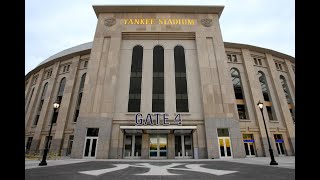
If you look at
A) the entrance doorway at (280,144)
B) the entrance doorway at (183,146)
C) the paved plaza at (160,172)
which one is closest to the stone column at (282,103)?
the entrance doorway at (280,144)

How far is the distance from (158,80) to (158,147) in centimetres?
943

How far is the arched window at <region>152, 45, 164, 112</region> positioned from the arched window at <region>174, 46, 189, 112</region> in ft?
7.11

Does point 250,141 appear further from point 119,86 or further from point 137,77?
point 119,86

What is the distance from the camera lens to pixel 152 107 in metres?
23.8

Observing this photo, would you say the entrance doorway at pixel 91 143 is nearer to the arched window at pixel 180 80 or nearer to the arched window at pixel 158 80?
the arched window at pixel 158 80

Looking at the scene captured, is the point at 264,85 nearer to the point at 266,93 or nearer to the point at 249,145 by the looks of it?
the point at 266,93

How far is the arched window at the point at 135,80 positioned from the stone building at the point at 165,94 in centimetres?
14

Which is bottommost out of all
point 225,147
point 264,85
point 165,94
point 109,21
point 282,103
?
point 225,147

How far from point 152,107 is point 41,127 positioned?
850 inches

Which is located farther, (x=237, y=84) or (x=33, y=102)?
(x=33, y=102)

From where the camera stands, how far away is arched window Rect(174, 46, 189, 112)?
2407 centimetres

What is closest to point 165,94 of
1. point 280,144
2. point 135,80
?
point 135,80

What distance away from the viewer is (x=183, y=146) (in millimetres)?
22484
